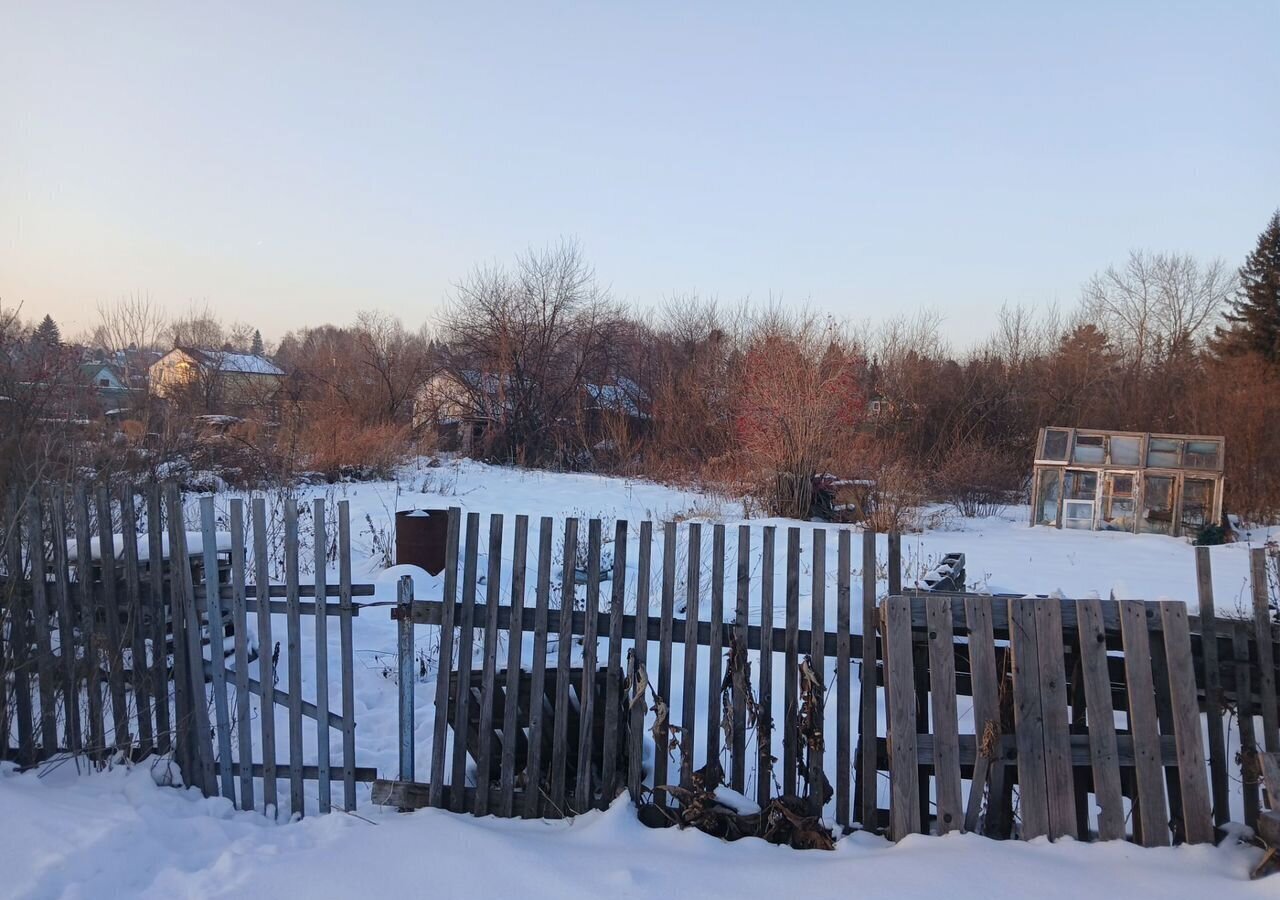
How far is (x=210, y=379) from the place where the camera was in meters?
23.8

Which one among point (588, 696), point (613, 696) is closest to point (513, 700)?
point (588, 696)

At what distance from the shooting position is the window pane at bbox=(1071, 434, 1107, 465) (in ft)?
56.7

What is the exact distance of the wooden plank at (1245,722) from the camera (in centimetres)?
361

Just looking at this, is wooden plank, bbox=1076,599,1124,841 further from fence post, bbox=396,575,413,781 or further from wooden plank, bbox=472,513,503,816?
fence post, bbox=396,575,413,781

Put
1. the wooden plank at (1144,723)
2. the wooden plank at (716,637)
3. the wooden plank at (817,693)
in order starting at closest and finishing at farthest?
the wooden plank at (1144,723), the wooden plank at (817,693), the wooden plank at (716,637)

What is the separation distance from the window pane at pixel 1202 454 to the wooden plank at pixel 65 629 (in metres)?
17.8

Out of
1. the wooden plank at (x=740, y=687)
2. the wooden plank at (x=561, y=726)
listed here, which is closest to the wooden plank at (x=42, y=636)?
the wooden plank at (x=561, y=726)

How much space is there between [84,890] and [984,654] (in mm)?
3689

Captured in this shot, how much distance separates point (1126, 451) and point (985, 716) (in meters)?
15.9

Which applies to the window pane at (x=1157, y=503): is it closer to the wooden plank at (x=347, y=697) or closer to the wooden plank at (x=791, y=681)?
the wooden plank at (x=791, y=681)

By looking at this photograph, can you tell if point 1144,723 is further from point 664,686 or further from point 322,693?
point 322,693

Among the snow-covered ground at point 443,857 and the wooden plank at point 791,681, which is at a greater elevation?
the wooden plank at point 791,681

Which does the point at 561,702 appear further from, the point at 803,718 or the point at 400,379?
the point at 400,379

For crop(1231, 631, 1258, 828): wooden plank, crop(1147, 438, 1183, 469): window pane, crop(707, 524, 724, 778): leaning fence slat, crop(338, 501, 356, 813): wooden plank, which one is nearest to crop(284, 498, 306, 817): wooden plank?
crop(338, 501, 356, 813): wooden plank
